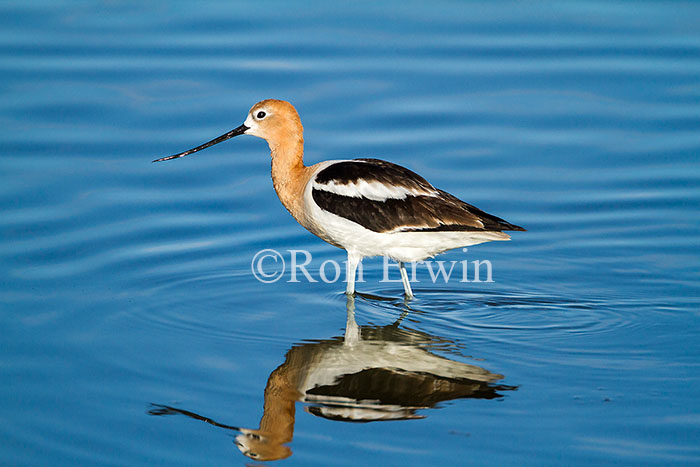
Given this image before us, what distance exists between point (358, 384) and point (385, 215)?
70.4 inches

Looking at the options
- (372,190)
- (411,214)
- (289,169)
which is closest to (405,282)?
(411,214)

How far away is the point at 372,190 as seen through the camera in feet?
25.9

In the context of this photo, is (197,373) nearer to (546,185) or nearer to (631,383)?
(631,383)

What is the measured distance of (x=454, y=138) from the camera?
10.7m

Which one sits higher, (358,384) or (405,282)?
(405,282)

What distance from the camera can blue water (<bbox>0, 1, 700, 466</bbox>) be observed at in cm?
582

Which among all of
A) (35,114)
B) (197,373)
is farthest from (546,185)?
(35,114)

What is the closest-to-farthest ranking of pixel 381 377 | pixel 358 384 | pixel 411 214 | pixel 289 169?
pixel 358 384
pixel 381 377
pixel 411 214
pixel 289 169

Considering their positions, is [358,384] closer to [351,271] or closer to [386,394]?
[386,394]

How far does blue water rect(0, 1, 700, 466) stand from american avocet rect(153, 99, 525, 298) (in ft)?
1.45

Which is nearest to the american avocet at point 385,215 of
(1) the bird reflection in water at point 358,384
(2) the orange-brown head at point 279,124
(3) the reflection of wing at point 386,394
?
(2) the orange-brown head at point 279,124

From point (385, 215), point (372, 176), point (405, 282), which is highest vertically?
point (372, 176)

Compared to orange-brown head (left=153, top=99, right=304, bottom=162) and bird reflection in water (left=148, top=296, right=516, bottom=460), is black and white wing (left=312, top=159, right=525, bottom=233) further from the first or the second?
bird reflection in water (left=148, top=296, right=516, bottom=460)

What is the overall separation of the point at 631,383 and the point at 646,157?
455cm
